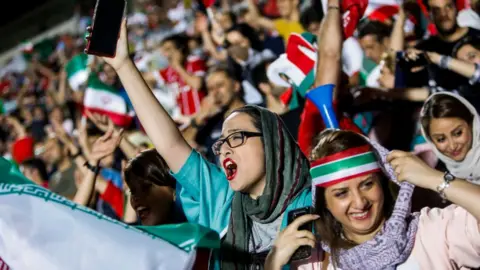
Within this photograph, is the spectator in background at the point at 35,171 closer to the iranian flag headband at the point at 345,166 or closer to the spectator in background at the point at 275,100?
the spectator in background at the point at 275,100

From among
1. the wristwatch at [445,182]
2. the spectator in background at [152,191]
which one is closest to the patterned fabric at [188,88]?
the spectator in background at [152,191]

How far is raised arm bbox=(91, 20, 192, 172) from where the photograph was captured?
2.38 m

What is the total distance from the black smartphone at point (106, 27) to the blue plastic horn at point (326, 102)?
0.98 m

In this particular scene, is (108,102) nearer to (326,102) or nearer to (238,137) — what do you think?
(326,102)

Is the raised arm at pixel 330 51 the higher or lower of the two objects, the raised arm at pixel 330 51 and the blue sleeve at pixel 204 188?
the higher

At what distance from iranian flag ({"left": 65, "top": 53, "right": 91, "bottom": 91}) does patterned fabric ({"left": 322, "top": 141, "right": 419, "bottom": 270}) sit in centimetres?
543

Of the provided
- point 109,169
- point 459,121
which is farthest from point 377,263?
point 109,169

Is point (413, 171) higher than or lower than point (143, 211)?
higher

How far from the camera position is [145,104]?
7.81ft

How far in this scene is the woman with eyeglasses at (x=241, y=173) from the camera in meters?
2.19

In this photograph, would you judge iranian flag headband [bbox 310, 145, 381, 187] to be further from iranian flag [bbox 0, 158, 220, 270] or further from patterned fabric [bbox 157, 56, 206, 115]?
patterned fabric [bbox 157, 56, 206, 115]

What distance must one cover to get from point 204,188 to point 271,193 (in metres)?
0.39

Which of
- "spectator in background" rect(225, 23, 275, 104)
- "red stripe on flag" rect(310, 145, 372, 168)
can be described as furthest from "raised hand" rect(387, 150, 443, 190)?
"spectator in background" rect(225, 23, 275, 104)

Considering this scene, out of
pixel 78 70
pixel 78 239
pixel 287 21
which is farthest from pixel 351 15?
pixel 78 70
